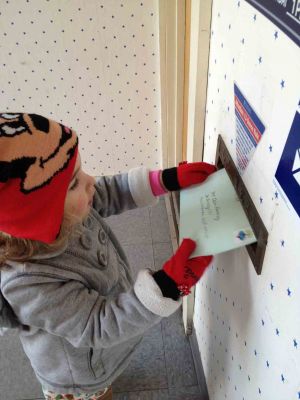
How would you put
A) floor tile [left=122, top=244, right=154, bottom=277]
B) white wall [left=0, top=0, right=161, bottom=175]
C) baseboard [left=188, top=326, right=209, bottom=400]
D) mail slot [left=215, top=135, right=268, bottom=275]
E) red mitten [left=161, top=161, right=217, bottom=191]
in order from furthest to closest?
1. floor tile [left=122, top=244, right=154, bottom=277]
2. white wall [left=0, top=0, right=161, bottom=175]
3. baseboard [left=188, top=326, right=209, bottom=400]
4. red mitten [left=161, top=161, right=217, bottom=191]
5. mail slot [left=215, top=135, right=268, bottom=275]

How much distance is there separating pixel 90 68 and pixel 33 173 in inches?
41.8

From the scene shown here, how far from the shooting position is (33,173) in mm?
488

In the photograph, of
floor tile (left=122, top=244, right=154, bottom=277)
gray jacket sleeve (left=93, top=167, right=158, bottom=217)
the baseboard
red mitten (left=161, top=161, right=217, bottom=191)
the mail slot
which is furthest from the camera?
floor tile (left=122, top=244, right=154, bottom=277)

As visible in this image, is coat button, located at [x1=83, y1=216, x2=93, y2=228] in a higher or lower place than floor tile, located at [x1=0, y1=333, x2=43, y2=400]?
higher

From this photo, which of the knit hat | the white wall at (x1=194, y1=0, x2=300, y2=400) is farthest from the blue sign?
the knit hat

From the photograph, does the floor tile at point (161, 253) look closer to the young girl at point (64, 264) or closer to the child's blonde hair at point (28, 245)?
the young girl at point (64, 264)

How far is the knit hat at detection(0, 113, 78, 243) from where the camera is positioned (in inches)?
18.8

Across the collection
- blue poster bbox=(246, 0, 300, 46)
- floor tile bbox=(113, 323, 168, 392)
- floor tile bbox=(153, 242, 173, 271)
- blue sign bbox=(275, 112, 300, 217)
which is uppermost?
blue poster bbox=(246, 0, 300, 46)

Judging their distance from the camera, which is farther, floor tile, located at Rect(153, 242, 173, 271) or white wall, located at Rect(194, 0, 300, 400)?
floor tile, located at Rect(153, 242, 173, 271)

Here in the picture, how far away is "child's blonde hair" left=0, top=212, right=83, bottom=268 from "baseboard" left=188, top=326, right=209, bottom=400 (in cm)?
75

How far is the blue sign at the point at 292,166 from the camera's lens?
312 mm

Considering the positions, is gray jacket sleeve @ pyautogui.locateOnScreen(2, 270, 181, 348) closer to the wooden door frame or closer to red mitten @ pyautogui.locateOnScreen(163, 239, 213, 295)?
red mitten @ pyautogui.locateOnScreen(163, 239, 213, 295)

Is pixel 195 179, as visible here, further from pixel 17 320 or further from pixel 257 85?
pixel 17 320

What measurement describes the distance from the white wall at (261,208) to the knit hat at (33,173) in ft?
0.89
